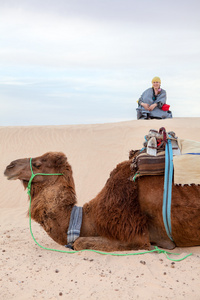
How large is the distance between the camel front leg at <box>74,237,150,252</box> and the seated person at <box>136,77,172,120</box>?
9.76 m

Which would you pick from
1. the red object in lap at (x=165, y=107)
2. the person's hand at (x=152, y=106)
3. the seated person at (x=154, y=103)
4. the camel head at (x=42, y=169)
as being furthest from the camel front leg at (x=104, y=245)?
the red object in lap at (x=165, y=107)

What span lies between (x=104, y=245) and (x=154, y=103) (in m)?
10.0

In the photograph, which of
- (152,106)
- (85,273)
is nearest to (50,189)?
(85,273)

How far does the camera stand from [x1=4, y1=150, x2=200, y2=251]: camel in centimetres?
471

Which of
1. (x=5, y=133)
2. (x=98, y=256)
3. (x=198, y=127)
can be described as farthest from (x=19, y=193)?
(x=98, y=256)

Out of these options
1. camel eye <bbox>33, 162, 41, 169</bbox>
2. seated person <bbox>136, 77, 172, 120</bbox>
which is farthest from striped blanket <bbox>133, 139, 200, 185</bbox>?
seated person <bbox>136, 77, 172, 120</bbox>

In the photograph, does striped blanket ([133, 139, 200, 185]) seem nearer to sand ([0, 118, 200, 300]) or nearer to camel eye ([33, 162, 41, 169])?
sand ([0, 118, 200, 300])

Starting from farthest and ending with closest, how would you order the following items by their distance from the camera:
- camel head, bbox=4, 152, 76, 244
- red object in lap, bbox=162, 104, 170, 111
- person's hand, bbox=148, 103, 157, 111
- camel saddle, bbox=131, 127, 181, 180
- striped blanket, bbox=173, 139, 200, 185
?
1. red object in lap, bbox=162, 104, 170, 111
2. person's hand, bbox=148, 103, 157, 111
3. camel head, bbox=4, 152, 76, 244
4. camel saddle, bbox=131, 127, 181, 180
5. striped blanket, bbox=173, 139, 200, 185

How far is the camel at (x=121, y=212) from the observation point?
15.4 ft

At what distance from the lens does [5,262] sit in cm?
477

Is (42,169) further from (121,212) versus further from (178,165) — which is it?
(178,165)

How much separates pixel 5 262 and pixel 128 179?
184 cm

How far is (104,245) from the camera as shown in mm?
4887

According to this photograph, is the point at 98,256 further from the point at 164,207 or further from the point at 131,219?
the point at 164,207
